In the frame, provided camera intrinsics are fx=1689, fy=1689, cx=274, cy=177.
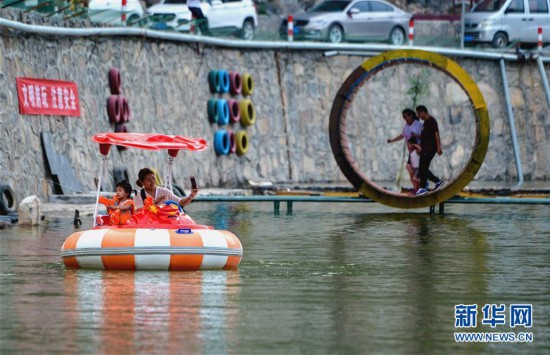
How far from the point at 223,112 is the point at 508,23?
35.2ft

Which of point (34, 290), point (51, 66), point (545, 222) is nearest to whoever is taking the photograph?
point (34, 290)

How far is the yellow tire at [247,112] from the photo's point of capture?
3819 cm

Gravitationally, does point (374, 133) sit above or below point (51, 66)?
below

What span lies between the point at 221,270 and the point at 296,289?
186 centimetres

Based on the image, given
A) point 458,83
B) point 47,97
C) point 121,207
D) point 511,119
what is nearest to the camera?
point 121,207

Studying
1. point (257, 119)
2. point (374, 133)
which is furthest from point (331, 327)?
point (374, 133)

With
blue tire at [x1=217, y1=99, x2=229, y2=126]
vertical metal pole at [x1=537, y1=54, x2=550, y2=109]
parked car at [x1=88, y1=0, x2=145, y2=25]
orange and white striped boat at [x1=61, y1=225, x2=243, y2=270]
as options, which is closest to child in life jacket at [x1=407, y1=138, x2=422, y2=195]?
parked car at [x1=88, y1=0, x2=145, y2=25]

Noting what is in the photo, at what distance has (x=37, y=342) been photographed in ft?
41.5

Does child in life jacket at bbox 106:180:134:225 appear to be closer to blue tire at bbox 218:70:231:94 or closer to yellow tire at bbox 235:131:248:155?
blue tire at bbox 218:70:231:94

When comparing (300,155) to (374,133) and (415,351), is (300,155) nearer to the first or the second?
(374,133)

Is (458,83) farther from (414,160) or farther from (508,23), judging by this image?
(508,23)

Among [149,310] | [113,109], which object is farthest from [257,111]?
[149,310]

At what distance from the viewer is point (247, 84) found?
3862 centimetres

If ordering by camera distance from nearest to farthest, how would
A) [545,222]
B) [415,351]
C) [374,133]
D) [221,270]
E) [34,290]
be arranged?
[415,351] < [34,290] < [221,270] < [545,222] < [374,133]
